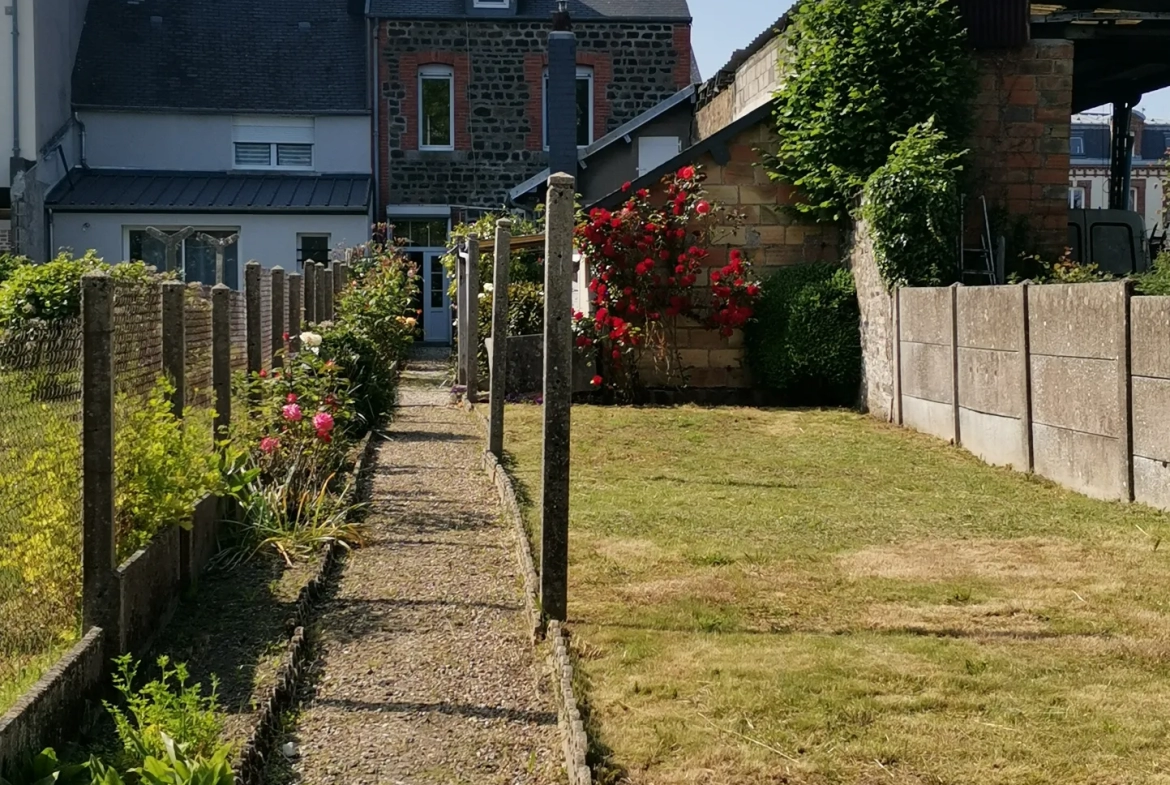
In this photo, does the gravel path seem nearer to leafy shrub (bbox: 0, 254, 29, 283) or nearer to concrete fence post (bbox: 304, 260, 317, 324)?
concrete fence post (bbox: 304, 260, 317, 324)

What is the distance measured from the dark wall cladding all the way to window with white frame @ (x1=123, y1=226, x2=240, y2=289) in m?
17.6

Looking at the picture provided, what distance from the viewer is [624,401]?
1664 centimetres

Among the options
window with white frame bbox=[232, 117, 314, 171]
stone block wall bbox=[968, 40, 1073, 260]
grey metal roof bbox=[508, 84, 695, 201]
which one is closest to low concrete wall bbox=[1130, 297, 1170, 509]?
stone block wall bbox=[968, 40, 1073, 260]

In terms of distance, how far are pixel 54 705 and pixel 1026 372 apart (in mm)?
7899

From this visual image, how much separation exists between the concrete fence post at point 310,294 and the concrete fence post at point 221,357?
6029mm

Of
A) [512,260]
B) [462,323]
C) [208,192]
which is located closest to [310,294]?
[462,323]

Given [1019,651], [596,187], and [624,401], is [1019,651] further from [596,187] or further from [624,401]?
[596,187]

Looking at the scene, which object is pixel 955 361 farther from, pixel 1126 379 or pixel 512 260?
pixel 512 260

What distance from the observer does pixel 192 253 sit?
98.5 feet

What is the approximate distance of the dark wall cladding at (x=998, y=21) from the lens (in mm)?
15992

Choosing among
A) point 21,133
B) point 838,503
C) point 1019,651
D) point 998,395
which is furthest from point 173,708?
point 21,133

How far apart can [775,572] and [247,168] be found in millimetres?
26452

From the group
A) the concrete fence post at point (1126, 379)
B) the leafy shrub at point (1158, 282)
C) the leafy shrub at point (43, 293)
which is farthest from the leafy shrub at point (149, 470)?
the leafy shrub at point (43, 293)

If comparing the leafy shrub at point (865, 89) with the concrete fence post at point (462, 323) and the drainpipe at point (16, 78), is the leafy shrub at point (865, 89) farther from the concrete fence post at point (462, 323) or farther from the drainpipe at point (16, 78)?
the drainpipe at point (16, 78)
